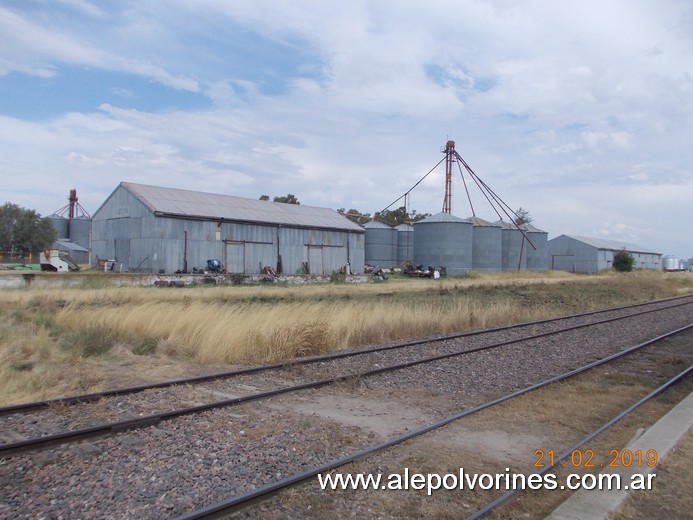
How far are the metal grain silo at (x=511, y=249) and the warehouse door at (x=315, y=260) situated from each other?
94.7 feet

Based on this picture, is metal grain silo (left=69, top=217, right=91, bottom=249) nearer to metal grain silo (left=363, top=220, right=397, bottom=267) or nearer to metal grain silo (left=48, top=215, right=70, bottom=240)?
metal grain silo (left=48, top=215, right=70, bottom=240)

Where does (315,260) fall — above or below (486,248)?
below

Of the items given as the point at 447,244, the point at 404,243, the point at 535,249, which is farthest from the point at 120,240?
the point at 535,249

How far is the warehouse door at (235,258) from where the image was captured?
38000mm

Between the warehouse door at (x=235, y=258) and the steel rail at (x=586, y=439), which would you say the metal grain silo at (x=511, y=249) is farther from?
the steel rail at (x=586, y=439)

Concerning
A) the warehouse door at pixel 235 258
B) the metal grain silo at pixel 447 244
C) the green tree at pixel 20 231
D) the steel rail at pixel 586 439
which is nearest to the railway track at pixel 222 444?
the steel rail at pixel 586 439

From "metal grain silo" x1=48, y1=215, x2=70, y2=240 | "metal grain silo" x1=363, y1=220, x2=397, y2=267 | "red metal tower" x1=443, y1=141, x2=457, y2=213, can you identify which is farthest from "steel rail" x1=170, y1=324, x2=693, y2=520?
"metal grain silo" x1=48, y1=215, x2=70, y2=240

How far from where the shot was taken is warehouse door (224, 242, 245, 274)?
38.0 metres

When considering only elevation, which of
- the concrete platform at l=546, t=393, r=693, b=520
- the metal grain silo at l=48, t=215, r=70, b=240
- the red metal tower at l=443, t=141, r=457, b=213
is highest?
the red metal tower at l=443, t=141, r=457, b=213

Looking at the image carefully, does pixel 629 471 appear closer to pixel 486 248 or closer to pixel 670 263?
pixel 486 248

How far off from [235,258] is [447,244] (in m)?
24.6

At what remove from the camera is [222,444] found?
6430 mm

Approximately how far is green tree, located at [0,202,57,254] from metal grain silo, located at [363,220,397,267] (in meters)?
39.4

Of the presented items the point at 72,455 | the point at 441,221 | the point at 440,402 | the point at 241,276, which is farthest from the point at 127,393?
the point at 441,221
